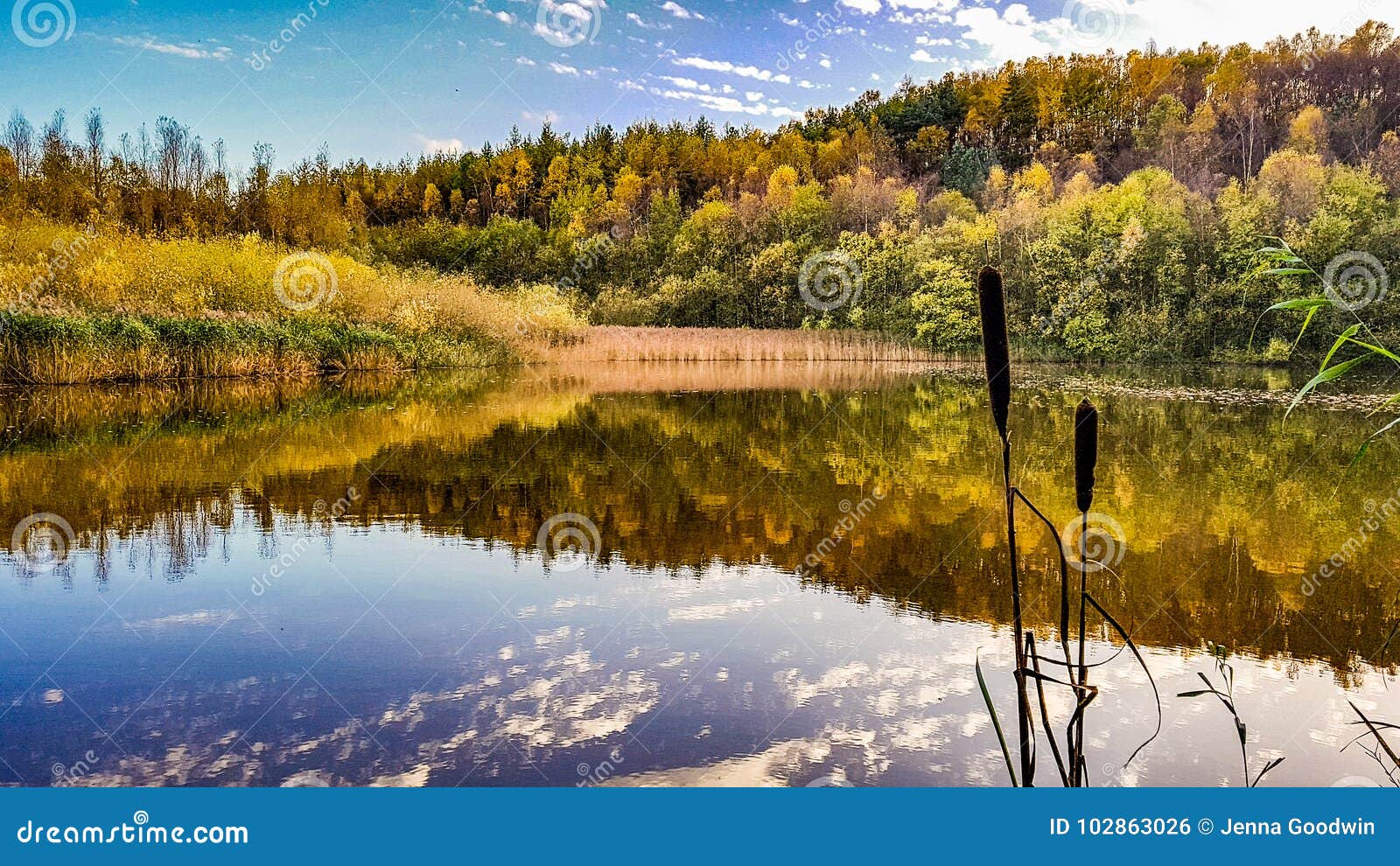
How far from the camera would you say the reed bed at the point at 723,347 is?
113 feet

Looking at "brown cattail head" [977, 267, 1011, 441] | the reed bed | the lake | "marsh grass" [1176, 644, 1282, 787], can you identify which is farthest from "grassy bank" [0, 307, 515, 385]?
"brown cattail head" [977, 267, 1011, 441]

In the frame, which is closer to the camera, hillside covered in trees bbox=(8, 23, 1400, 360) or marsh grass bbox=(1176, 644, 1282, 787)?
marsh grass bbox=(1176, 644, 1282, 787)

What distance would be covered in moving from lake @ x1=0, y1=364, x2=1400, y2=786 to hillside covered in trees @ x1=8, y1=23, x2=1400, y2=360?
19.6m

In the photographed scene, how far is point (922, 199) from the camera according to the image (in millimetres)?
56500

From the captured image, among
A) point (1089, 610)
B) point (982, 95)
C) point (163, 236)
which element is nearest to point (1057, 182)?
point (982, 95)

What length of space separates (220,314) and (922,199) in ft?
141

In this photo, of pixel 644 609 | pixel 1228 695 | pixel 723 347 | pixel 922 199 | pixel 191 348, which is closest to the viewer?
pixel 1228 695

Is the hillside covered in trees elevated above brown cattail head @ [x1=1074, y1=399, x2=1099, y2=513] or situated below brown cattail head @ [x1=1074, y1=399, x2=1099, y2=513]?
above

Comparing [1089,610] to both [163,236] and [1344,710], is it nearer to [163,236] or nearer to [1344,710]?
[1344,710]

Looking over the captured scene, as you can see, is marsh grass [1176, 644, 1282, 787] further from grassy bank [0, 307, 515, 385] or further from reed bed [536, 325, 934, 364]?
reed bed [536, 325, 934, 364]

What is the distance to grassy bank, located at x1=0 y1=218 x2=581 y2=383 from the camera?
18.7 m

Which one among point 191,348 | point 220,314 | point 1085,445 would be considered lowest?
point 1085,445

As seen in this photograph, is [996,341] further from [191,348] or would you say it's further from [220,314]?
[220,314]

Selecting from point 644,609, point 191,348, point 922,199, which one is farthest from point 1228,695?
point 922,199
